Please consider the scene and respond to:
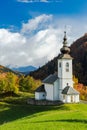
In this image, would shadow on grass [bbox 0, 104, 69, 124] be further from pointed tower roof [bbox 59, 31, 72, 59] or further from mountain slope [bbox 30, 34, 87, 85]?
mountain slope [bbox 30, 34, 87, 85]

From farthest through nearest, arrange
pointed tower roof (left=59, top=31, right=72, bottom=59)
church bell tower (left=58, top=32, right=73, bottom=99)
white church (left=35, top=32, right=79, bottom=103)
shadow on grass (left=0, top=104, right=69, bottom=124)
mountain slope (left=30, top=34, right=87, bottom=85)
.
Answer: mountain slope (left=30, top=34, right=87, bottom=85) < pointed tower roof (left=59, top=31, right=72, bottom=59) < church bell tower (left=58, top=32, right=73, bottom=99) < white church (left=35, top=32, right=79, bottom=103) < shadow on grass (left=0, top=104, right=69, bottom=124)

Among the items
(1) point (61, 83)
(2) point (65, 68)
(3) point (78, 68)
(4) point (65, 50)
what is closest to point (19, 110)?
(1) point (61, 83)

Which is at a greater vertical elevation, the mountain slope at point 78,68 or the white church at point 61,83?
the mountain slope at point 78,68

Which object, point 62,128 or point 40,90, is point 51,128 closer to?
point 62,128

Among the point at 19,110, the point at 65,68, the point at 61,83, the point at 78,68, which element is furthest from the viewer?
the point at 78,68

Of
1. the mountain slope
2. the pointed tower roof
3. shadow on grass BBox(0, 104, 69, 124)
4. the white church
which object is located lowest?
shadow on grass BBox(0, 104, 69, 124)

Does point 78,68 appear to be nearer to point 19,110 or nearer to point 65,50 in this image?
point 65,50

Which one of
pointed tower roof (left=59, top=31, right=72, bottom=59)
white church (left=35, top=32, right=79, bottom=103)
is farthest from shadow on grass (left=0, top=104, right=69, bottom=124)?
pointed tower roof (left=59, top=31, right=72, bottom=59)

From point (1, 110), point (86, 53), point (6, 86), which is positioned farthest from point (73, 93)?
point (86, 53)

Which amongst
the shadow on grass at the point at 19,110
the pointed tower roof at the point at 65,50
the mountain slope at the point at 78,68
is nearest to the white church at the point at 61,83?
the pointed tower roof at the point at 65,50

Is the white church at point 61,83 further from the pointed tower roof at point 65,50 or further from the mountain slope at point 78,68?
the mountain slope at point 78,68

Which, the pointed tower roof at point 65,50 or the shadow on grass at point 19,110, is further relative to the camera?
the pointed tower roof at point 65,50

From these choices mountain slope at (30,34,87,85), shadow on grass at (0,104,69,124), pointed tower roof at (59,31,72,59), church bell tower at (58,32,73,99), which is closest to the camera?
shadow on grass at (0,104,69,124)

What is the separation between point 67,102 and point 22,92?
21412 mm
